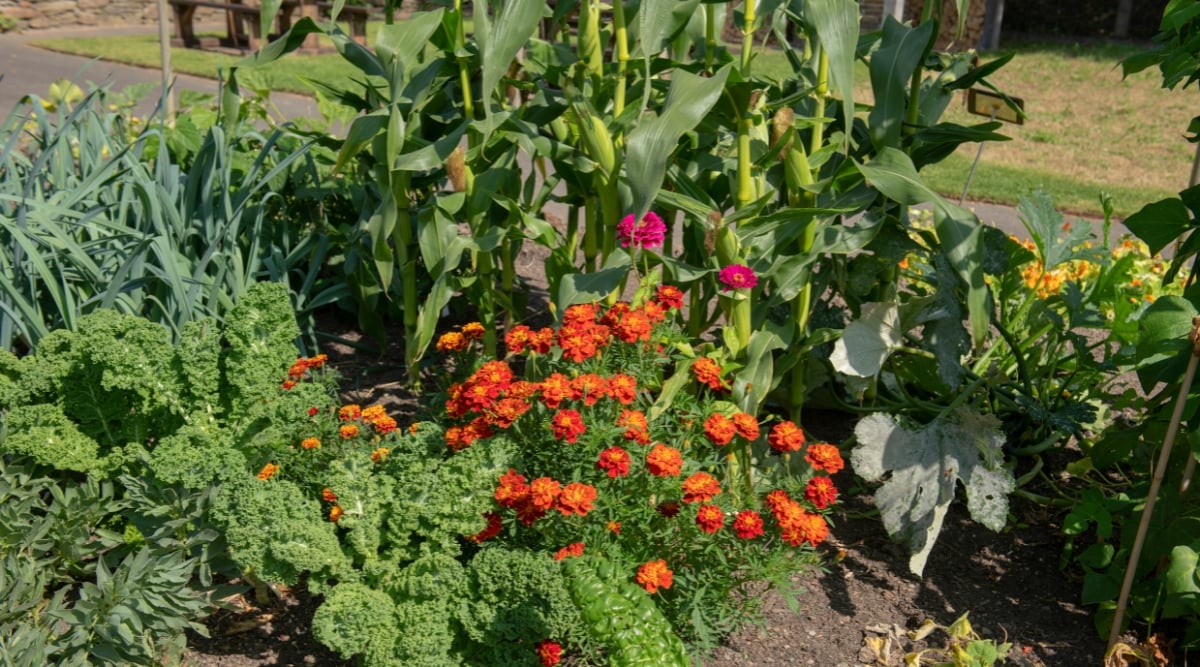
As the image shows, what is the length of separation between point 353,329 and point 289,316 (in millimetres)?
1181

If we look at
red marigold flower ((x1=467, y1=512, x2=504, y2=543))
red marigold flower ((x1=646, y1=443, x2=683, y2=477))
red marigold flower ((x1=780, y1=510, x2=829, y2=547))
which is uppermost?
red marigold flower ((x1=646, y1=443, x2=683, y2=477))

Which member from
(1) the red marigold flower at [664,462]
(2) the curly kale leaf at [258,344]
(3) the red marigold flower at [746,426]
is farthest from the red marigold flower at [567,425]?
(2) the curly kale leaf at [258,344]

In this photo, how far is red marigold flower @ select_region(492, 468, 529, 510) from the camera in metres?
2.15

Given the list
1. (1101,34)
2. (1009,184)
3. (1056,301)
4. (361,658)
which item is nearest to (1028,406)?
(1056,301)

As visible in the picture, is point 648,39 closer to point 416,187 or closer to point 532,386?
point 532,386

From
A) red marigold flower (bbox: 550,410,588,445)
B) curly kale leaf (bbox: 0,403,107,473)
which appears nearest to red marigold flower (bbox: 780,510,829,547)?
red marigold flower (bbox: 550,410,588,445)

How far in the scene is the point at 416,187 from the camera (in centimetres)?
345

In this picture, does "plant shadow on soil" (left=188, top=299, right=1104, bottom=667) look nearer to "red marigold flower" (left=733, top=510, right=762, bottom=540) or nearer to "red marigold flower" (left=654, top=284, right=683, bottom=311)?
"red marigold flower" (left=733, top=510, right=762, bottom=540)

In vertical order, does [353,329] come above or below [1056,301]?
below

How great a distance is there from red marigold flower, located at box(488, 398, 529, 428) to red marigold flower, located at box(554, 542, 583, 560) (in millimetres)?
287

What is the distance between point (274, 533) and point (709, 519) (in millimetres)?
869

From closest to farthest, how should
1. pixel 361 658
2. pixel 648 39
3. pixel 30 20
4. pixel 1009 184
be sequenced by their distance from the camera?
pixel 361 658 → pixel 648 39 → pixel 1009 184 → pixel 30 20

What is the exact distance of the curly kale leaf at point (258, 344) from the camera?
2566 millimetres

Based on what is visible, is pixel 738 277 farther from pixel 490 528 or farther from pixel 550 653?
pixel 550 653
